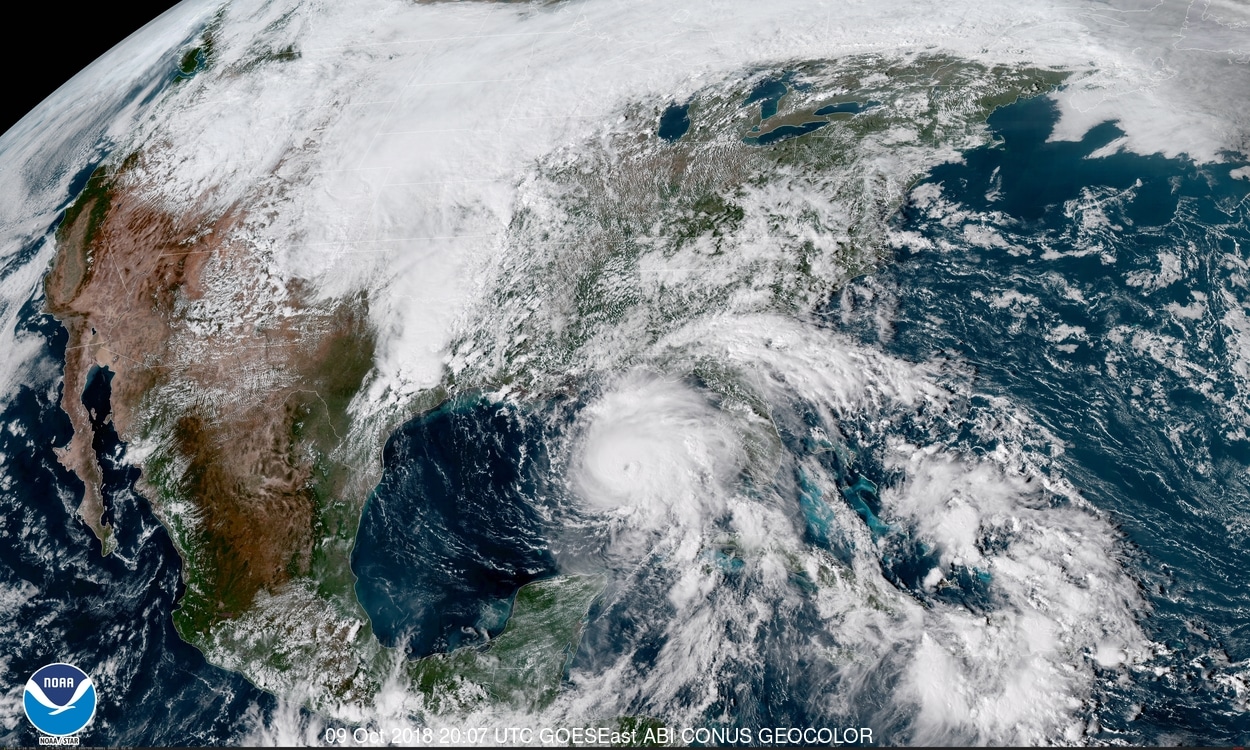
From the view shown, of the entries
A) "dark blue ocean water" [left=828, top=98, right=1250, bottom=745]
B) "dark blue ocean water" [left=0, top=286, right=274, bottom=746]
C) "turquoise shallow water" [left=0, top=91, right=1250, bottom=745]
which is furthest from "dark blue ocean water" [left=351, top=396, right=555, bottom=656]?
"dark blue ocean water" [left=828, top=98, right=1250, bottom=745]

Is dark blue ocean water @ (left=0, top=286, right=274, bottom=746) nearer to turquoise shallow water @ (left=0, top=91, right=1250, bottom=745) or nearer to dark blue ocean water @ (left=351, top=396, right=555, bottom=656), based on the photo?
turquoise shallow water @ (left=0, top=91, right=1250, bottom=745)

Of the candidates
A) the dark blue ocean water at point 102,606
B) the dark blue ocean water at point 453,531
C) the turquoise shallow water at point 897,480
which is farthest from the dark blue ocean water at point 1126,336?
the dark blue ocean water at point 102,606

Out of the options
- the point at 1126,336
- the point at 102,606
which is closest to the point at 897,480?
the point at 1126,336

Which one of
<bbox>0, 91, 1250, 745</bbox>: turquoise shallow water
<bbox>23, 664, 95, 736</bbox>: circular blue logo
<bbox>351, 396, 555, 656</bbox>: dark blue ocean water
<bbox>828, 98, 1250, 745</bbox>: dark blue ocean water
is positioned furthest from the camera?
<bbox>351, 396, 555, 656</bbox>: dark blue ocean water

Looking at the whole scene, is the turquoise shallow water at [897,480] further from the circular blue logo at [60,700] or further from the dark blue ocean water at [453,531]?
the circular blue logo at [60,700]

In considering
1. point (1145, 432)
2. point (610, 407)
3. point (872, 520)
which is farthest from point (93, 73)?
point (1145, 432)

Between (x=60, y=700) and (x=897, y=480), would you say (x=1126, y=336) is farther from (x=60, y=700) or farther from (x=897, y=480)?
(x=60, y=700)
